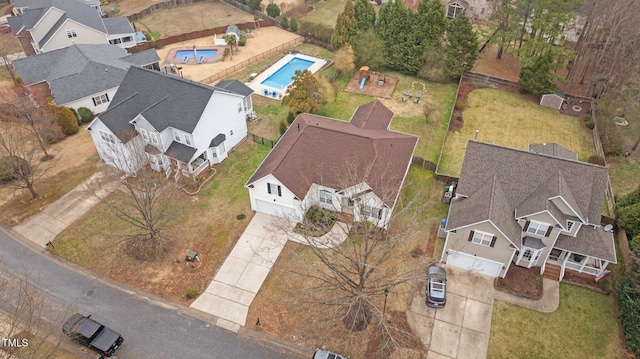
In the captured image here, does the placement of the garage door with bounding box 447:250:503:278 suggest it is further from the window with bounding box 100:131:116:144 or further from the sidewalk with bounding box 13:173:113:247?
the window with bounding box 100:131:116:144

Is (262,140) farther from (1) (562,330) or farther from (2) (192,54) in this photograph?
(1) (562,330)

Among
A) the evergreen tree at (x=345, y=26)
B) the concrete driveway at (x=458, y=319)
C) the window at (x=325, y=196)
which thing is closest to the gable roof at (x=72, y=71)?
the evergreen tree at (x=345, y=26)

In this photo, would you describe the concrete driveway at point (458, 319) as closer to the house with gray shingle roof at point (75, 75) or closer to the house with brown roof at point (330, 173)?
the house with brown roof at point (330, 173)

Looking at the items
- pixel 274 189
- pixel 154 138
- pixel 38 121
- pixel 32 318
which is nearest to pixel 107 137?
pixel 154 138

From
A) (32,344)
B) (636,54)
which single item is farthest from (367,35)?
(32,344)

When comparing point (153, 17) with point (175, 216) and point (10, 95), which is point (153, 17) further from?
point (175, 216)
